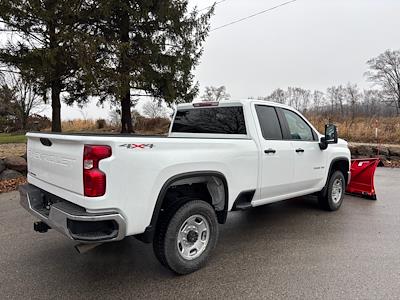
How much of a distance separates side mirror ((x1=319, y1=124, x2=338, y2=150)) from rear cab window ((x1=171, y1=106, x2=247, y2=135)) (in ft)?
5.54

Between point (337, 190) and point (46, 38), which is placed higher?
point (46, 38)

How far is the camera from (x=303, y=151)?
16.3 feet

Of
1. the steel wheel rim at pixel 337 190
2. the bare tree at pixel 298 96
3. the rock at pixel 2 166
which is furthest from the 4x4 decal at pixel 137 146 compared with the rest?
the bare tree at pixel 298 96

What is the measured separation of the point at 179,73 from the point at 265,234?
12.0 m

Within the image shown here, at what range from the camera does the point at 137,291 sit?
3160 mm

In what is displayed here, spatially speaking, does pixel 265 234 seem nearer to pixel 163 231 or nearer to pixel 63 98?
pixel 163 231

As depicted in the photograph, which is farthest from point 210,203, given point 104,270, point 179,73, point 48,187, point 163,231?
point 179,73

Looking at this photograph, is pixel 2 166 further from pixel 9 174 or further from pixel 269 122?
pixel 269 122

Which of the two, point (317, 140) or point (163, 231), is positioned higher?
point (317, 140)

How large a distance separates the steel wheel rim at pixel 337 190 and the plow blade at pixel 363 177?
1188 mm

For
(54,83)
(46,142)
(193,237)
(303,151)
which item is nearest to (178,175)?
(193,237)

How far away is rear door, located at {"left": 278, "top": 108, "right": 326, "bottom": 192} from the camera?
4.89 meters

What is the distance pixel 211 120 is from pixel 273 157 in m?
1.05

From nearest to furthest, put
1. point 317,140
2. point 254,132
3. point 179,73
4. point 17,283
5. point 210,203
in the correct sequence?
point 17,283, point 210,203, point 254,132, point 317,140, point 179,73
